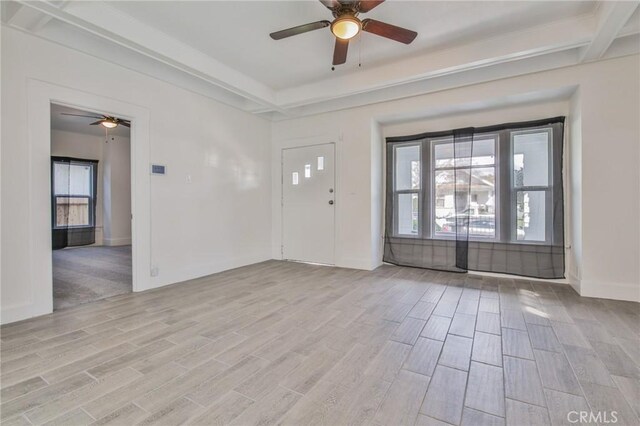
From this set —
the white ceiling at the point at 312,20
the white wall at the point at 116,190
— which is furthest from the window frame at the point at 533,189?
the white wall at the point at 116,190

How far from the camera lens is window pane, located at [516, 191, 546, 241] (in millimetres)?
4094

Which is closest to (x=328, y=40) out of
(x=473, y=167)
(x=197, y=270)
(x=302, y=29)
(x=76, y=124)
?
(x=302, y=29)

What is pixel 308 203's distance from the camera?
5434 millimetres

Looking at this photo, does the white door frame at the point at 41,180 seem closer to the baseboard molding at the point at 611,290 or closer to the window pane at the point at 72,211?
the window pane at the point at 72,211

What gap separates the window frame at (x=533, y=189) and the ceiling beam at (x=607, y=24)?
3.39 ft

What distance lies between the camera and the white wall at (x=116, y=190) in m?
7.72

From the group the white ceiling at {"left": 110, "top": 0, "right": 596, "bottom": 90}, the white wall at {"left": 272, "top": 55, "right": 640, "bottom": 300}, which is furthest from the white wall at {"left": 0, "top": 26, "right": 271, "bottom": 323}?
the white wall at {"left": 272, "top": 55, "right": 640, "bottom": 300}

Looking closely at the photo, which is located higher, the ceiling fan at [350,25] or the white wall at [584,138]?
the ceiling fan at [350,25]

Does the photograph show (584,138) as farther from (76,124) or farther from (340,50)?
(76,124)

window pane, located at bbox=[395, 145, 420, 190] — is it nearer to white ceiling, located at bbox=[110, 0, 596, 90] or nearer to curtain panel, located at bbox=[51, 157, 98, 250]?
white ceiling, located at bbox=[110, 0, 596, 90]

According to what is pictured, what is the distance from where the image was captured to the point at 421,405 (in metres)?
1.60

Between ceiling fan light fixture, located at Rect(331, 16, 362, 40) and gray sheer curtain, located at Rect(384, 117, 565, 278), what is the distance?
8.71 ft

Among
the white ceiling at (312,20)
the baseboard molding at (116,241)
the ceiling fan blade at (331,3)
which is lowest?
the baseboard molding at (116,241)

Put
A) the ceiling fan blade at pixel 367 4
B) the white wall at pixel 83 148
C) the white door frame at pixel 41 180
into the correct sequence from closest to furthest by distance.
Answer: the ceiling fan blade at pixel 367 4 → the white door frame at pixel 41 180 → the white wall at pixel 83 148
